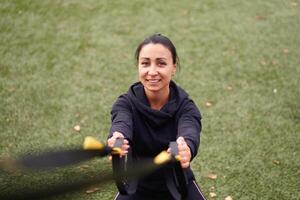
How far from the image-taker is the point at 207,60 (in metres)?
5.58

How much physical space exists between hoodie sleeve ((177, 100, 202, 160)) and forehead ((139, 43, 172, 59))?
361 millimetres

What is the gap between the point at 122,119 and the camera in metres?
2.39

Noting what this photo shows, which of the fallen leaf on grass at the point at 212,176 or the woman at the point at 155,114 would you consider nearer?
the woman at the point at 155,114

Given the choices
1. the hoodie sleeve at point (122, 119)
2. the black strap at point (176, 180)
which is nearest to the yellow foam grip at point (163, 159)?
the black strap at point (176, 180)

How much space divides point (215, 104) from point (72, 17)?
3.17 m

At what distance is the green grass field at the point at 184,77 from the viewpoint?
391 cm

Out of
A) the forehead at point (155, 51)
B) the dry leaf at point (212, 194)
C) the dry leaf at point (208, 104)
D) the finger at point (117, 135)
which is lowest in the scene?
the dry leaf at point (212, 194)

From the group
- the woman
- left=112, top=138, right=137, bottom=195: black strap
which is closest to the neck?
the woman

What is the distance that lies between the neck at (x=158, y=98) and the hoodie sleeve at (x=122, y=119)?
151 mm

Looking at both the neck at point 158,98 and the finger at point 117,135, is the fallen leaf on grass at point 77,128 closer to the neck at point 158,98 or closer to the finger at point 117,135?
the neck at point 158,98

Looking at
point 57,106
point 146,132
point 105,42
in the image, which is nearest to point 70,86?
point 57,106

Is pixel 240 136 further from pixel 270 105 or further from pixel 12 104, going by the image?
pixel 12 104

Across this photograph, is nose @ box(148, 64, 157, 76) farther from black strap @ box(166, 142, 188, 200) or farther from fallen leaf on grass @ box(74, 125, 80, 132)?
fallen leaf on grass @ box(74, 125, 80, 132)

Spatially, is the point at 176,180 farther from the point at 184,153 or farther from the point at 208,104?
the point at 208,104
